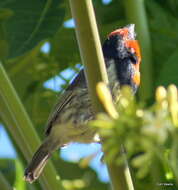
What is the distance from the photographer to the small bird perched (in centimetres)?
361

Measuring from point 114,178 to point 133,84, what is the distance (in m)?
1.87

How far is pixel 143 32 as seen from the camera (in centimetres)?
321

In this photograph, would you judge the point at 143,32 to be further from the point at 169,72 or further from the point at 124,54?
the point at 124,54

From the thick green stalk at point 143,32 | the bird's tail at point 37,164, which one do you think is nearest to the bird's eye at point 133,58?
the thick green stalk at point 143,32

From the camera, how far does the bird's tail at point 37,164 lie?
325cm

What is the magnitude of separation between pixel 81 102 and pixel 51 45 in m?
0.51

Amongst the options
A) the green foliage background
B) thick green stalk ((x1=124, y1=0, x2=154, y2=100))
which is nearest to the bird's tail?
the green foliage background

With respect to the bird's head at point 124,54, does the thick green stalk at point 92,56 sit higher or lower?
higher

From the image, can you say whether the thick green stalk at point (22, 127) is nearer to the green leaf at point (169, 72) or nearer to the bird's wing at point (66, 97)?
the green leaf at point (169, 72)

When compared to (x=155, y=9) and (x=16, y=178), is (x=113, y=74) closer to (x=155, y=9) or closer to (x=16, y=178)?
(x=155, y=9)

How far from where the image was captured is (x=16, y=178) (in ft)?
11.9

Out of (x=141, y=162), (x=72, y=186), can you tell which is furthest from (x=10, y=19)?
(x=141, y=162)

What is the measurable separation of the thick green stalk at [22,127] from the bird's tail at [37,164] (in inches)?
21.6

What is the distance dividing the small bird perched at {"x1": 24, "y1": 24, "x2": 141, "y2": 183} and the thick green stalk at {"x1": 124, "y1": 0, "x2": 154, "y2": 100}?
0.28 meters
